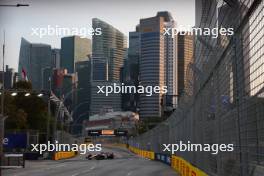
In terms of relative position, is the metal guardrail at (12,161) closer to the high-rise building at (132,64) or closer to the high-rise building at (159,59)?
the high-rise building at (159,59)

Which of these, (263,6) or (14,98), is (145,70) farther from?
(263,6)

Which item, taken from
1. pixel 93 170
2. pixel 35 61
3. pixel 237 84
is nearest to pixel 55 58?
pixel 35 61

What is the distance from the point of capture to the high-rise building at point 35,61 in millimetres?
96688

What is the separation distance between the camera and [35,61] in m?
98.9

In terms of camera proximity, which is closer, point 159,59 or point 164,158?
point 164,158

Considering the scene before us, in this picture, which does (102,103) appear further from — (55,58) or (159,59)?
(159,59)

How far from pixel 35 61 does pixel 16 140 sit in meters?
48.0

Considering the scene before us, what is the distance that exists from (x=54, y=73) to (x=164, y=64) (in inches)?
1113

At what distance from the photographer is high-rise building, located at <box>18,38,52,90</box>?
96688 millimetres

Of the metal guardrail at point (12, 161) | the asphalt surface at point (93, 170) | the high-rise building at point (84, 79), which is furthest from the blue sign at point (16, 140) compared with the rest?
the high-rise building at point (84, 79)

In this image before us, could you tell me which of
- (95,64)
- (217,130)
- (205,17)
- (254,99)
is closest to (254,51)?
(254,99)

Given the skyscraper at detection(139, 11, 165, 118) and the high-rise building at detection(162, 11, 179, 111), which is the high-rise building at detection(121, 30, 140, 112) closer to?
the skyscraper at detection(139, 11, 165, 118)

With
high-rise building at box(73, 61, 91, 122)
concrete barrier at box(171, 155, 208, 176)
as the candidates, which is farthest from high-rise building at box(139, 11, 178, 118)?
concrete barrier at box(171, 155, 208, 176)

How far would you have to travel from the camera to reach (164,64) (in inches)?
3250
